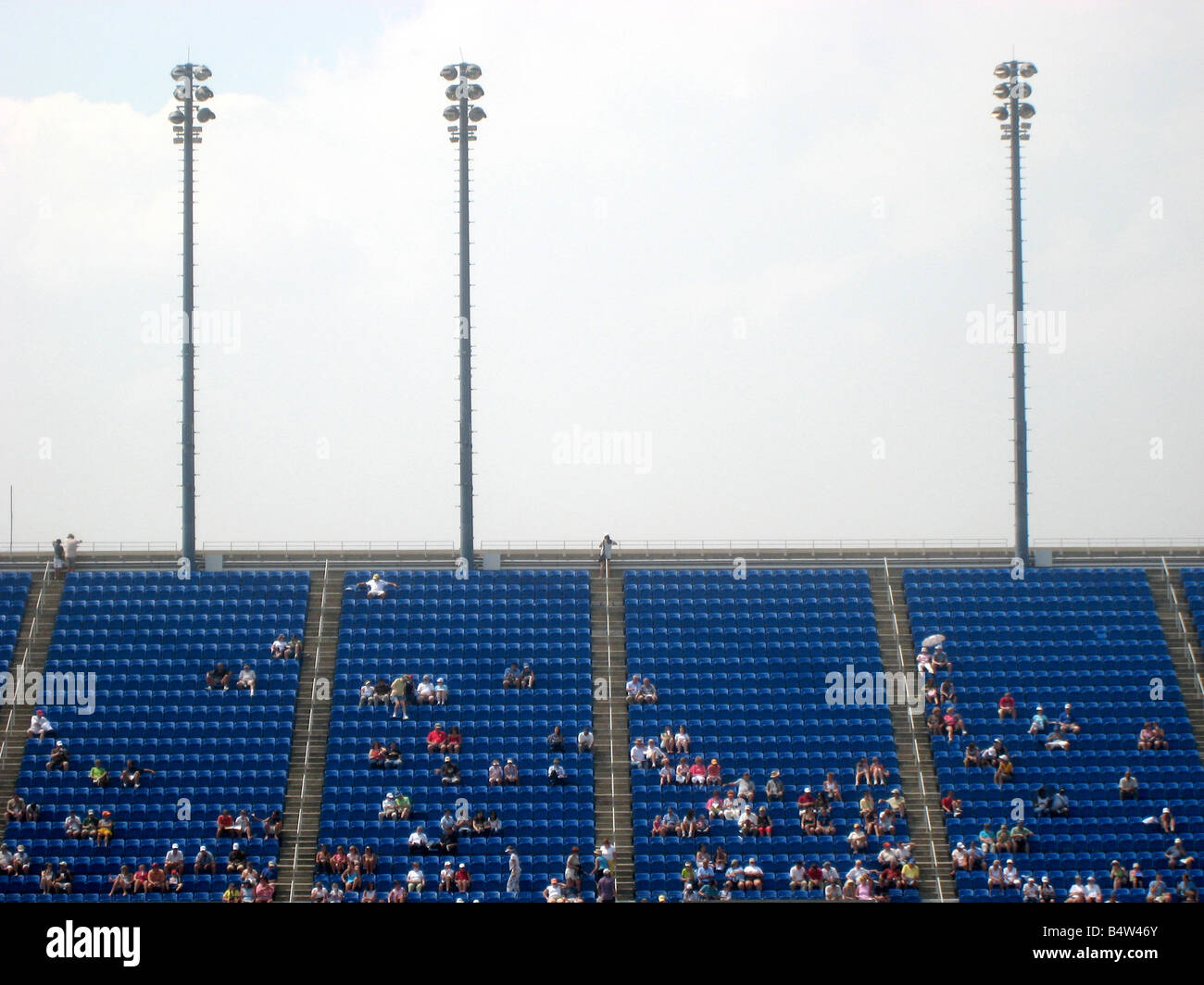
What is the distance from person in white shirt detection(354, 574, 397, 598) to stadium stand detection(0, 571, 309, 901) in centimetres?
158

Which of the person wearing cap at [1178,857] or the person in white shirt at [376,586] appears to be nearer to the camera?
the person wearing cap at [1178,857]

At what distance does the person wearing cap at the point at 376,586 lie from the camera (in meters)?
37.9

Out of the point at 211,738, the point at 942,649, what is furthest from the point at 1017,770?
the point at 211,738

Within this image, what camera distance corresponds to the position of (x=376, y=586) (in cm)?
3803

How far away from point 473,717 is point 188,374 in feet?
40.6

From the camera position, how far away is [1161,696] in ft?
116

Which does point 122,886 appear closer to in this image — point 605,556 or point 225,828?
point 225,828

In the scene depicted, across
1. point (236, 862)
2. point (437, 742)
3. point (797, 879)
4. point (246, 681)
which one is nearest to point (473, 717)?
point (437, 742)

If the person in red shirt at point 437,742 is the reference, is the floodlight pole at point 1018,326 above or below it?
above

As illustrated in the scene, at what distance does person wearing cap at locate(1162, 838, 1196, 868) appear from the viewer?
31.0 metres

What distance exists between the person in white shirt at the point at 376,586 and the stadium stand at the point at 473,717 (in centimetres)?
17

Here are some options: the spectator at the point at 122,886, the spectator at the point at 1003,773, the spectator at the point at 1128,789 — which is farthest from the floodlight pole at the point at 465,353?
the spectator at the point at 1128,789

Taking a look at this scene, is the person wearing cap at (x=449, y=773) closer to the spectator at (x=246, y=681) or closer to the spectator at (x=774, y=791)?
the spectator at (x=246, y=681)

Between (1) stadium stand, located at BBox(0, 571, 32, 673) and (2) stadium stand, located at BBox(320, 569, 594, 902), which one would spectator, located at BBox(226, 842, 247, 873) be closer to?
(2) stadium stand, located at BBox(320, 569, 594, 902)
